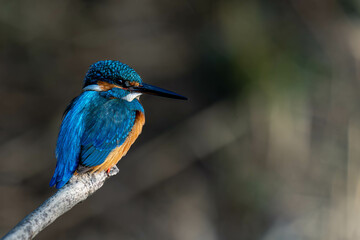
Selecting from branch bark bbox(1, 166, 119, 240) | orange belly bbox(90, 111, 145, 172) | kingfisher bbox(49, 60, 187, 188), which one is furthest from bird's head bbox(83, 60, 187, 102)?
branch bark bbox(1, 166, 119, 240)

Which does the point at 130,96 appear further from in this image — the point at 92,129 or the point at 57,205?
the point at 57,205

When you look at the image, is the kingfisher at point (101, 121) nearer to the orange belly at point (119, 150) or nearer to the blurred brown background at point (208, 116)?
the orange belly at point (119, 150)

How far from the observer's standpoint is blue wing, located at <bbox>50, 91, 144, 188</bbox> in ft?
7.05

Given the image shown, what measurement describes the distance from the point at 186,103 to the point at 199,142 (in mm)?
512

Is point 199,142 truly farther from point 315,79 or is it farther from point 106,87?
point 106,87

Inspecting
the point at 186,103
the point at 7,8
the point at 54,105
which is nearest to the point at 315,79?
the point at 186,103

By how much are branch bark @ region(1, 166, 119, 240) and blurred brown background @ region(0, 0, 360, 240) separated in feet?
6.88

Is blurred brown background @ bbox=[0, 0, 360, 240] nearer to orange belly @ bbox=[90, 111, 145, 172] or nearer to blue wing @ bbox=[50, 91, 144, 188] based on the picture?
orange belly @ bbox=[90, 111, 145, 172]

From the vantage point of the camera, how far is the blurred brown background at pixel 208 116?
3.99 m

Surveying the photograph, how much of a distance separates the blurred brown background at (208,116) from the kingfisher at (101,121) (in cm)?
180

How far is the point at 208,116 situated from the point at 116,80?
2088 millimetres

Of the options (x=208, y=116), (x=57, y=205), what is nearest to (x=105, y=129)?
(x=57, y=205)

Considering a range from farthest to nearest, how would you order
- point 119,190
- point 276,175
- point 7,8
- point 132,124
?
point 119,190
point 276,175
point 7,8
point 132,124

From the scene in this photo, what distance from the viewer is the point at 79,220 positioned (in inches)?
166
